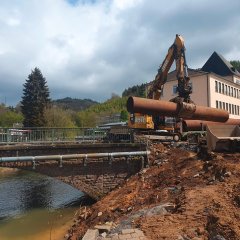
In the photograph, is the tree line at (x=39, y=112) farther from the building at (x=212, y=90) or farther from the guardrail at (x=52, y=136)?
the guardrail at (x=52, y=136)

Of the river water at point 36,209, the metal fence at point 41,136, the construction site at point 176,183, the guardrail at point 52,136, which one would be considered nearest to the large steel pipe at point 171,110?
the construction site at point 176,183

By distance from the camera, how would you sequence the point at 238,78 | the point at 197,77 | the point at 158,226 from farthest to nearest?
the point at 238,78, the point at 197,77, the point at 158,226

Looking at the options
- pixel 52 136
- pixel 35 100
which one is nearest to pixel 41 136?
pixel 52 136

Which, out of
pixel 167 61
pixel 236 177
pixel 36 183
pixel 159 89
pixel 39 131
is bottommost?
pixel 36 183

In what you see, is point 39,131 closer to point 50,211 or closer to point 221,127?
point 50,211

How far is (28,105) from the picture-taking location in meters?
62.8

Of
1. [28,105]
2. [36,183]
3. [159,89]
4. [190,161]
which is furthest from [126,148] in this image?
[28,105]

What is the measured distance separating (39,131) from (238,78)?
4652cm

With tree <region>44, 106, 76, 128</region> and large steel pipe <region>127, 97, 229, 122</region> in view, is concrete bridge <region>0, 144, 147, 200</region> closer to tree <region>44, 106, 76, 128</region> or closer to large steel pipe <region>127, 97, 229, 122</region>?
large steel pipe <region>127, 97, 229, 122</region>

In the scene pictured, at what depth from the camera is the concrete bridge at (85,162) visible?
699 inches

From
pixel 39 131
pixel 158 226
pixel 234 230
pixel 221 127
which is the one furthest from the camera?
pixel 39 131

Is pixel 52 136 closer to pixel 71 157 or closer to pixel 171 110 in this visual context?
pixel 71 157

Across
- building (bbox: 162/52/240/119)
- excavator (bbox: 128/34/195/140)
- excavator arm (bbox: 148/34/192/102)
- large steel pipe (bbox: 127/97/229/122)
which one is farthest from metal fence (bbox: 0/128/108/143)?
building (bbox: 162/52/240/119)

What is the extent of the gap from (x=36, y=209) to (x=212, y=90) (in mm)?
33223
